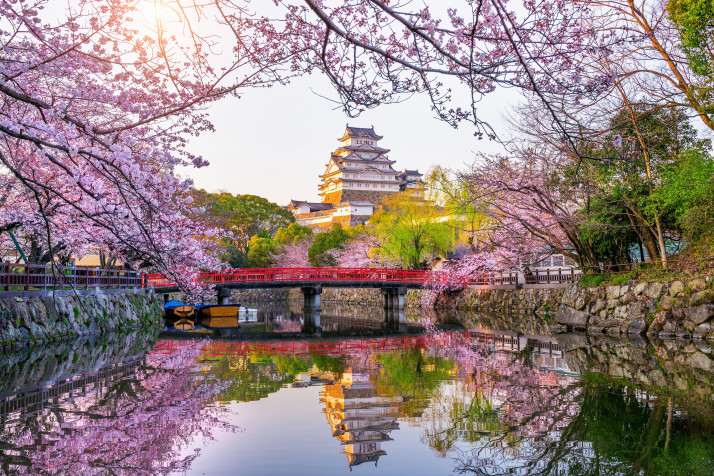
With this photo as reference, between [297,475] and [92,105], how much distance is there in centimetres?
697

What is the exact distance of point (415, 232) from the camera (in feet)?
116

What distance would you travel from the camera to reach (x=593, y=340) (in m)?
15.5

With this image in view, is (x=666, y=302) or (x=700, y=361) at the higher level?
(x=666, y=302)

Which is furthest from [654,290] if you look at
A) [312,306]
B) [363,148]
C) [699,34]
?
[363,148]

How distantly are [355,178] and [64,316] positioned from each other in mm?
52142

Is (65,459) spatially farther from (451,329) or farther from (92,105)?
(451,329)


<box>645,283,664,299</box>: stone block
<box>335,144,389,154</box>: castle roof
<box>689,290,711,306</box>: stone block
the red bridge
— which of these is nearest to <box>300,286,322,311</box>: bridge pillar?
the red bridge

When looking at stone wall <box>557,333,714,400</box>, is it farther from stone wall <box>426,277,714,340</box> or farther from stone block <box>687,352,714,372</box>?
stone wall <box>426,277,714,340</box>

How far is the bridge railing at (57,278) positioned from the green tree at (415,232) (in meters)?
14.9

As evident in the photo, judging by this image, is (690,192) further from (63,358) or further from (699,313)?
(63,358)

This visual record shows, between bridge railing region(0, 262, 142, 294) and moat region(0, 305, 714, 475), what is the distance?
1751 millimetres

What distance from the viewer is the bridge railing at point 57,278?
1420 cm

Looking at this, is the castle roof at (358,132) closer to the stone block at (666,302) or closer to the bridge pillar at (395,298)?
the bridge pillar at (395,298)

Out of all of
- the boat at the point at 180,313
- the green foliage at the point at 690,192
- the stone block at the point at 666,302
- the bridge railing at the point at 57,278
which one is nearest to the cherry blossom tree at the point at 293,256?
the boat at the point at 180,313
